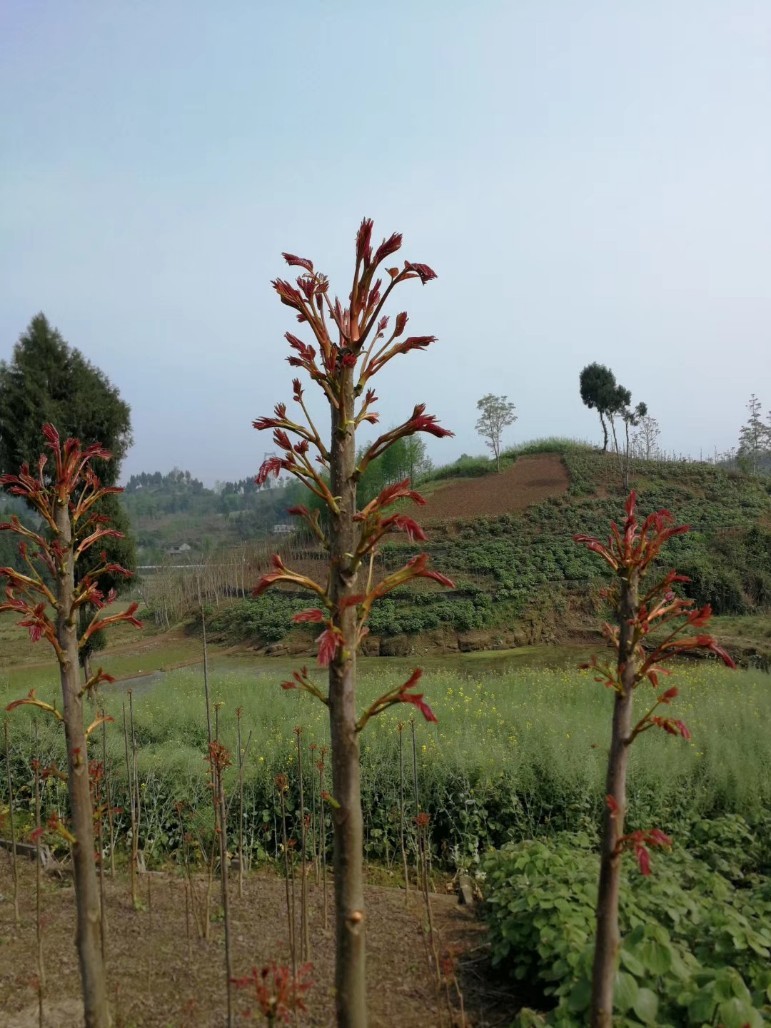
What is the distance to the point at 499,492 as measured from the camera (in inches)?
1414

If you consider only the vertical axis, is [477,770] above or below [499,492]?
below

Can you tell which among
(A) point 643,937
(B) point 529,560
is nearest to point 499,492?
(B) point 529,560

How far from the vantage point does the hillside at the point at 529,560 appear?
24.0 m

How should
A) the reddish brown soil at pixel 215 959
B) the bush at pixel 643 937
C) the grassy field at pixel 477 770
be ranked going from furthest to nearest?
the grassy field at pixel 477 770
the reddish brown soil at pixel 215 959
the bush at pixel 643 937

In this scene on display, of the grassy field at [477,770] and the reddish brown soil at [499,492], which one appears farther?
the reddish brown soil at [499,492]

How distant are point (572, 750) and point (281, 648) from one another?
57.4 feet

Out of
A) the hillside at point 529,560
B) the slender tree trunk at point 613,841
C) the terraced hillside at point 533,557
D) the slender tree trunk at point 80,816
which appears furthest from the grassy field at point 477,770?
the hillside at point 529,560

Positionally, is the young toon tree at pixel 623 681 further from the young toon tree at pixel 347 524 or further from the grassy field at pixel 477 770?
the grassy field at pixel 477 770

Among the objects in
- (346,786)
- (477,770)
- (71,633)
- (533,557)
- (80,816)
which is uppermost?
(533,557)

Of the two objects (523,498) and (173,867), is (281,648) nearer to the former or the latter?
(523,498)

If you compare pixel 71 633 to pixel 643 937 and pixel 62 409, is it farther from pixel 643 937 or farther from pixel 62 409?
pixel 62 409

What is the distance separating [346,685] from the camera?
1971 millimetres

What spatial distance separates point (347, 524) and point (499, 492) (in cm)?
3429

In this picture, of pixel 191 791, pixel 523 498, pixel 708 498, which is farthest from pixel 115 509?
pixel 708 498
